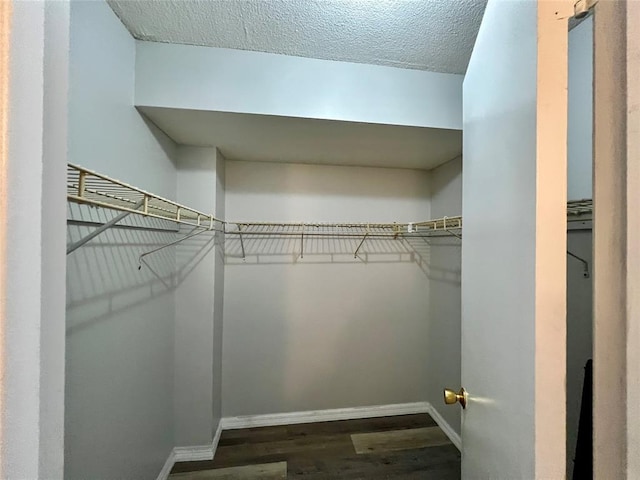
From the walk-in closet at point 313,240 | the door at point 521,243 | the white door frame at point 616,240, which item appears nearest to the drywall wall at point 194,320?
the walk-in closet at point 313,240

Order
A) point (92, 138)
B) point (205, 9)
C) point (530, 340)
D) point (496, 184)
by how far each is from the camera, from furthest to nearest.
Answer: point (205, 9) → point (92, 138) → point (496, 184) → point (530, 340)

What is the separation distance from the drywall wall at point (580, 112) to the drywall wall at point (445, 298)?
87 centimetres

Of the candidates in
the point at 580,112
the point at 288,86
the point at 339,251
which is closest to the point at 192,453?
the point at 339,251

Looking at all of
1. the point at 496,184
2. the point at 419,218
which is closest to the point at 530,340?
the point at 496,184

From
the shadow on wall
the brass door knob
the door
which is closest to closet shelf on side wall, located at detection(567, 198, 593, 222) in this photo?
the door

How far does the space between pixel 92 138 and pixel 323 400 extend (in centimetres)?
229

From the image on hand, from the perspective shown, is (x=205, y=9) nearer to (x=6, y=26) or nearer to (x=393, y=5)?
(x=393, y=5)

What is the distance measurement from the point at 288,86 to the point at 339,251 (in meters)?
1.30

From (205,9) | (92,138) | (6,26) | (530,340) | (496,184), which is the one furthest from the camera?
(205,9)

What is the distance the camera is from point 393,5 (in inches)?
42.8

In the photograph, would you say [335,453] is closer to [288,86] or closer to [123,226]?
[123,226]

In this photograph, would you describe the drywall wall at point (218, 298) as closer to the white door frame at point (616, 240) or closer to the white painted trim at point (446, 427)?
the white painted trim at point (446, 427)

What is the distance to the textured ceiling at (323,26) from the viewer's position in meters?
1.10

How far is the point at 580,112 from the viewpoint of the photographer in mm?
1043
